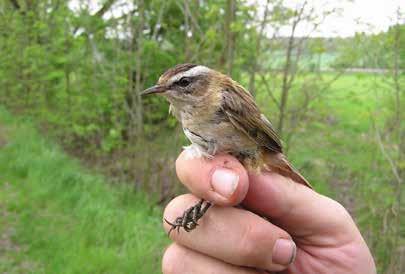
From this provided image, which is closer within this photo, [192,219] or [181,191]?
[192,219]

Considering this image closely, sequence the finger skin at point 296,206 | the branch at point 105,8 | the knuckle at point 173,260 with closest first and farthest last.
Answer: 1. the knuckle at point 173,260
2. the finger skin at point 296,206
3. the branch at point 105,8

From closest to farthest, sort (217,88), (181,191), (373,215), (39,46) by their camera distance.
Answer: (217,88) → (373,215) → (181,191) → (39,46)

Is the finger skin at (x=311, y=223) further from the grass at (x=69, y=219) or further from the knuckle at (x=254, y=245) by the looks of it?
→ the grass at (x=69, y=219)

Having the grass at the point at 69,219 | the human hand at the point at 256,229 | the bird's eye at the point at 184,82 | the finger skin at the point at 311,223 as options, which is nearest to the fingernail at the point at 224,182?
the human hand at the point at 256,229

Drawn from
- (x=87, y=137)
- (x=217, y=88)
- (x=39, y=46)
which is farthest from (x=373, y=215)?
(x=39, y=46)

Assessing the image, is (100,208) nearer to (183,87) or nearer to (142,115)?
(142,115)

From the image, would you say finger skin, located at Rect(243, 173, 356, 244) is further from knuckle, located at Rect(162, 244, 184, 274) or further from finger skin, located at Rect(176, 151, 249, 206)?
knuckle, located at Rect(162, 244, 184, 274)

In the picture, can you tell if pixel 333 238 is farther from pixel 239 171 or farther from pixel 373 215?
pixel 373 215
